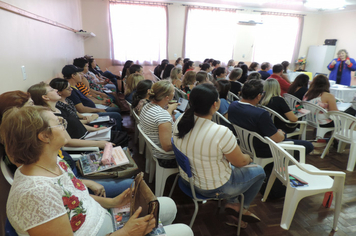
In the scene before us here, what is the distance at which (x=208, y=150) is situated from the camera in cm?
130

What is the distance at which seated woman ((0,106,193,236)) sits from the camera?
2.42ft

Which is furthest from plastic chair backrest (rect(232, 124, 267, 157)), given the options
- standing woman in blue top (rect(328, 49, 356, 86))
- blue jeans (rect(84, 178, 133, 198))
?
standing woman in blue top (rect(328, 49, 356, 86))

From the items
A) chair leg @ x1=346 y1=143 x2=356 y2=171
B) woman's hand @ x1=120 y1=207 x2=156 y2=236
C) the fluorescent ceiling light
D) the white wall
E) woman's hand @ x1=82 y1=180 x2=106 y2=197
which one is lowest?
chair leg @ x1=346 y1=143 x2=356 y2=171

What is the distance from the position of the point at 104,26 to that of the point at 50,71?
4275 mm

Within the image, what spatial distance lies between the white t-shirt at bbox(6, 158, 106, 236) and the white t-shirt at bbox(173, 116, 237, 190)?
67cm

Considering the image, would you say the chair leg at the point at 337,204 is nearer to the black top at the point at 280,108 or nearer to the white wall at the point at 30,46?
the black top at the point at 280,108

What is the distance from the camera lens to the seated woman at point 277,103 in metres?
2.57

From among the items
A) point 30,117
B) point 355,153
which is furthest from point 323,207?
point 30,117

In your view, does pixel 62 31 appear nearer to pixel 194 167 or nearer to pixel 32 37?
pixel 32 37

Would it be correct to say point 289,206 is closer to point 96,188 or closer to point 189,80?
point 96,188

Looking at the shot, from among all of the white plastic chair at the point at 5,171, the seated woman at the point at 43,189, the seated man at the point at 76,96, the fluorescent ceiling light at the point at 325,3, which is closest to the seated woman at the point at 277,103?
the seated man at the point at 76,96

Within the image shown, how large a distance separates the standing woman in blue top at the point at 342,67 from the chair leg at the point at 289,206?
535cm

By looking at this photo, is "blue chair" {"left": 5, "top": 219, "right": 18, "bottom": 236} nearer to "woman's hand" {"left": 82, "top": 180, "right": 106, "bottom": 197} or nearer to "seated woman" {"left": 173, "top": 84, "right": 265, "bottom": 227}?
"woman's hand" {"left": 82, "top": 180, "right": 106, "bottom": 197}

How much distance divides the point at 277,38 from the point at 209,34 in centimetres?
261
